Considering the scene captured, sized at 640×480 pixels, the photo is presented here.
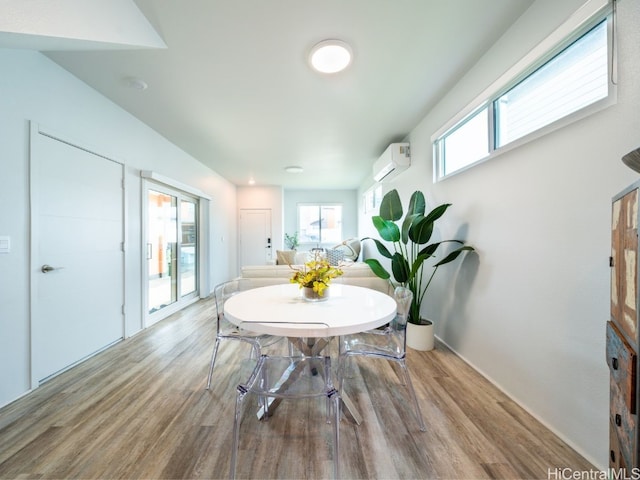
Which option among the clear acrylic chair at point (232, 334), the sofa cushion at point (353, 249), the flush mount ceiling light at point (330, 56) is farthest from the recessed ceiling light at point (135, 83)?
the sofa cushion at point (353, 249)

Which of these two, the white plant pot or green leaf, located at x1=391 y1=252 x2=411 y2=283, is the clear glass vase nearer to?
green leaf, located at x1=391 y1=252 x2=411 y2=283

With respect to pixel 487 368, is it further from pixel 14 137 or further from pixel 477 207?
pixel 14 137

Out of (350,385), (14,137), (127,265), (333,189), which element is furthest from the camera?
(333,189)

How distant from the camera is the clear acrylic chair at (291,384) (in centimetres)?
112

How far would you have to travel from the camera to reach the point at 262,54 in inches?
74.4

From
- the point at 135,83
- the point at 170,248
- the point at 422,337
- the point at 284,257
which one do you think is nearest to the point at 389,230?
the point at 422,337

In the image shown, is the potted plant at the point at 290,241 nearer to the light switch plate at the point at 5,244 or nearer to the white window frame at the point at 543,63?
the white window frame at the point at 543,63

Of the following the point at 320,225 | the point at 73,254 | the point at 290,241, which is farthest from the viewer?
the point at 320,225

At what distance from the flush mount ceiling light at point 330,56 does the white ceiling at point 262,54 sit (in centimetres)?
5

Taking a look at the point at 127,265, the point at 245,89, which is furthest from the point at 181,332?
the point at 245,89

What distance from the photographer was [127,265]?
2814 millimetres

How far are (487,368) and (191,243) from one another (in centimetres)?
474

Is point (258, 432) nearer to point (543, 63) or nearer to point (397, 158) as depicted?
point (543, 63)

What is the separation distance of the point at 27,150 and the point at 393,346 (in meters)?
3.07
